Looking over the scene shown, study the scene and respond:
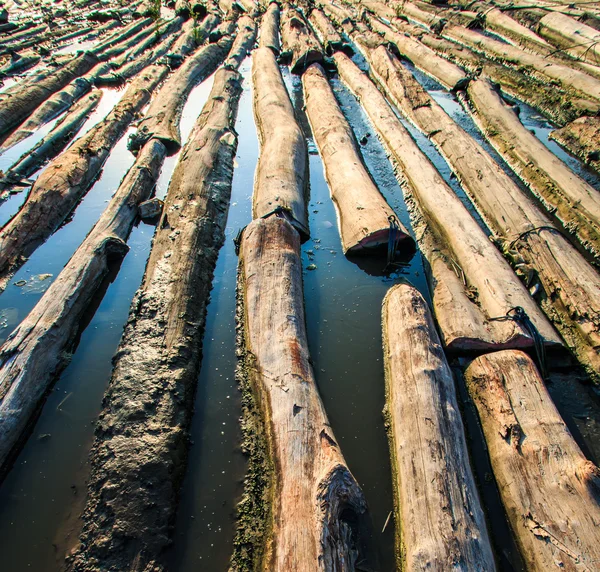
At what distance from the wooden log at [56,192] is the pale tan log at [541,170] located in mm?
7401

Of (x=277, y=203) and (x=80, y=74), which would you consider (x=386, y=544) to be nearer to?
(x=277, y=203)

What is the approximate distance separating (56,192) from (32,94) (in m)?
5.55

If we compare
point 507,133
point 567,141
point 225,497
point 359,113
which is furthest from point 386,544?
point 359,113

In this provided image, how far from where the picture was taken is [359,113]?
10.0 metres

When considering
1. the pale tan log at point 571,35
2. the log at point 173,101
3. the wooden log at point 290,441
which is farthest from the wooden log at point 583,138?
the log at point 173,101

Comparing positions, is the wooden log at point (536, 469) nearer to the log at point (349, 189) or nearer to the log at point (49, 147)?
the log at point (349, 189)

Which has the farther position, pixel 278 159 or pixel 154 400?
pixel 278 159

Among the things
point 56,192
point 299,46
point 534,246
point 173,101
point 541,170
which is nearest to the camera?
point 534,246

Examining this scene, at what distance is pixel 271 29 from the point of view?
15.8 m

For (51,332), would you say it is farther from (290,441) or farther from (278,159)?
(278,159)

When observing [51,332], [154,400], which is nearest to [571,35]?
[154,400]

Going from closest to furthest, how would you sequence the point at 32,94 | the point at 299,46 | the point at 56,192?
the point at 56,192 < the point at 32,94 < the point at 299,46

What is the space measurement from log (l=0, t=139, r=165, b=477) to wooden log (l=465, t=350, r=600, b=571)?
390cm

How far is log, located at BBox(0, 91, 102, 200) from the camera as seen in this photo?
7.07m
